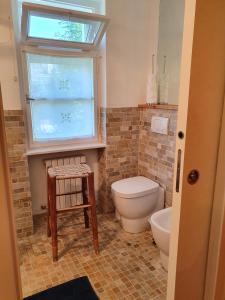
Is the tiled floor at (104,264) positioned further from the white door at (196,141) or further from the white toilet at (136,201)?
the white door at (196,141)

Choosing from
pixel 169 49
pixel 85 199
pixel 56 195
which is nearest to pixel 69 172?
pixel 56 195

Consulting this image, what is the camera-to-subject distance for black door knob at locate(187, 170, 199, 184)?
0.87m

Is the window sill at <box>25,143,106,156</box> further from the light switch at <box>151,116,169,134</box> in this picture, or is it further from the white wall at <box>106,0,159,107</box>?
the light switch at <box>151,116,169,134</box>

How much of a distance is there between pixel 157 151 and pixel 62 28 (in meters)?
1.43

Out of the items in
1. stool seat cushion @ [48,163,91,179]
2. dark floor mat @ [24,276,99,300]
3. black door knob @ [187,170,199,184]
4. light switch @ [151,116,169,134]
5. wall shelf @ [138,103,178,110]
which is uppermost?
wall shelf @ [138,103,178,110]

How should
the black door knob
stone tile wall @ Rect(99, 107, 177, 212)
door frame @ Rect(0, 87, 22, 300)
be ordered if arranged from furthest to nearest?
stone tile wall @ Rect(99, 107, 177, 212)
the black door knob
door frame @ Rect(0, 87, 22, 300)

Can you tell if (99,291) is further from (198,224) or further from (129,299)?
(198,224)

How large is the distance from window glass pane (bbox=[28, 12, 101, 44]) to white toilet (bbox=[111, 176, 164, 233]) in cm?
142

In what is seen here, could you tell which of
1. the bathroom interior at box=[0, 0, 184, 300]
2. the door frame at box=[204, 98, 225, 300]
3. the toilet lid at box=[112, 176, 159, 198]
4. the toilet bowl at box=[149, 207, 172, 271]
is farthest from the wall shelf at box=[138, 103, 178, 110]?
the door frame at box=[204, 98, 225, 300]

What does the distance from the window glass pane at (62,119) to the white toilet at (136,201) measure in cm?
71

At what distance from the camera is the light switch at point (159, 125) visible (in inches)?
80.4

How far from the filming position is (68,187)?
7.86 ft

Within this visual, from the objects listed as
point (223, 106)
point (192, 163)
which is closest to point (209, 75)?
point (223, 106)

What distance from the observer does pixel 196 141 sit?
0.84m
